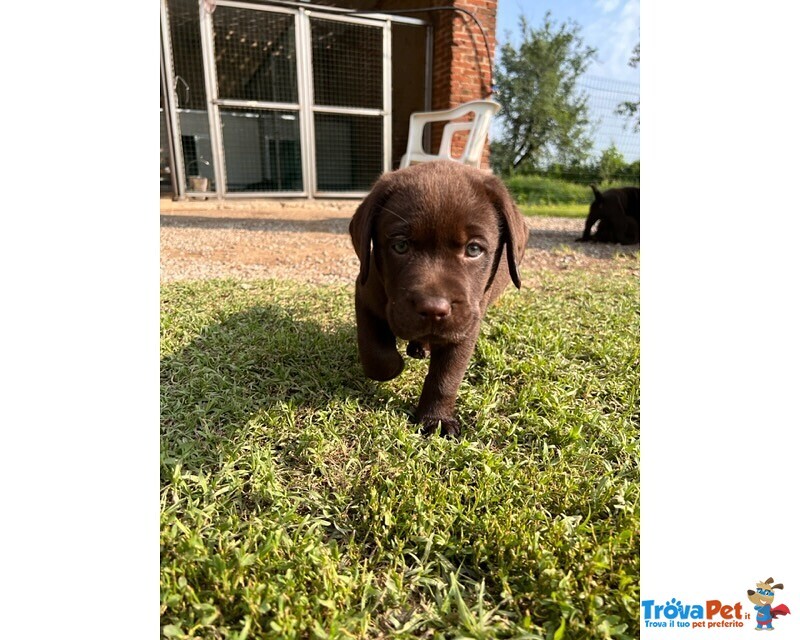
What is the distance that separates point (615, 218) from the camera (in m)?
7.96

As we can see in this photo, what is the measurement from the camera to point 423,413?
2457 mm

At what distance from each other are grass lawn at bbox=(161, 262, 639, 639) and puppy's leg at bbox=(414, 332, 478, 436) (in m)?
0.10

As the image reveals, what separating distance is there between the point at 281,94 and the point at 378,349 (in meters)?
10.2

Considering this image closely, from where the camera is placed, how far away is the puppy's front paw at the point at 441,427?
2.39 meters

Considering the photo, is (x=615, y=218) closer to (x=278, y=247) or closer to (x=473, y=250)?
(x=278, y=247)

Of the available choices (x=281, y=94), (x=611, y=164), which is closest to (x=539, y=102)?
(x=611, y=164)

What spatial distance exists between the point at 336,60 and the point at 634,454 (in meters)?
11.4

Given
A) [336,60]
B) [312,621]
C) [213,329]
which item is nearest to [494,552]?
[312,621]

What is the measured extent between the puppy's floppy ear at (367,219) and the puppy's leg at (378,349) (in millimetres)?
320

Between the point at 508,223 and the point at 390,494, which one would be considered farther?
the point at 508,223
